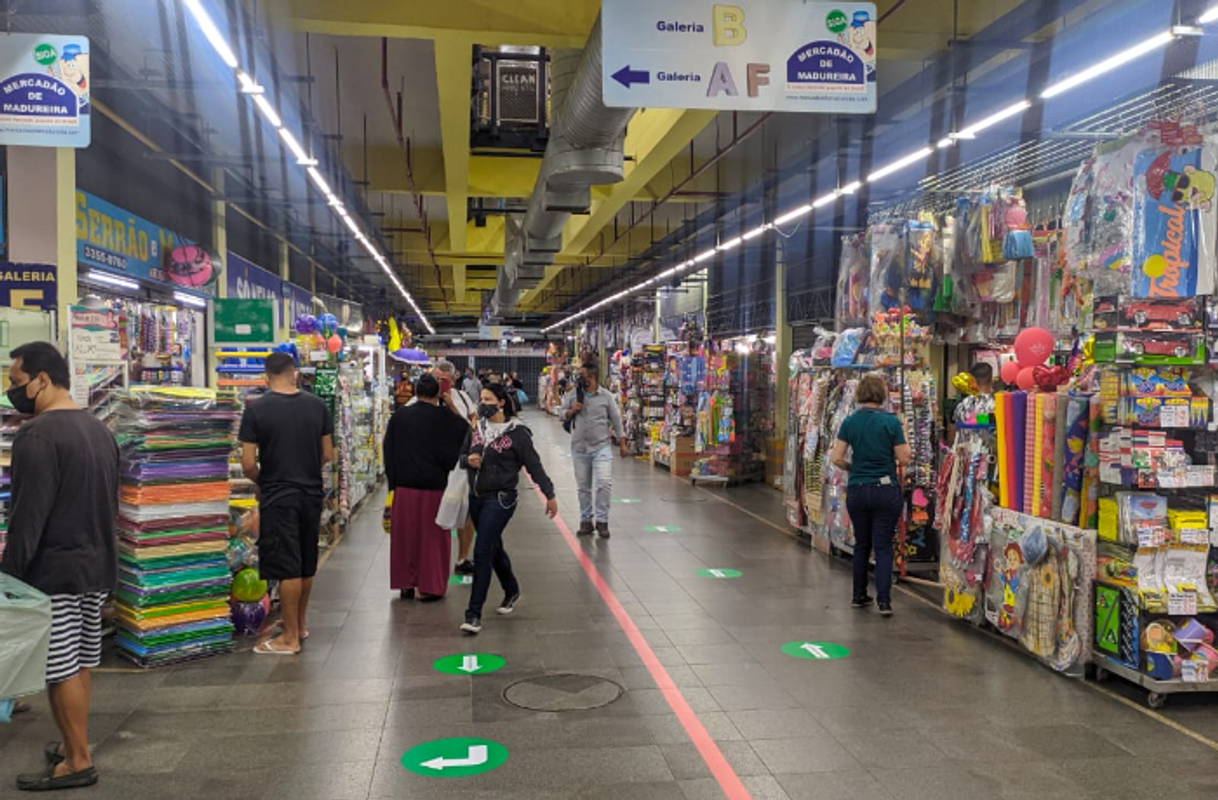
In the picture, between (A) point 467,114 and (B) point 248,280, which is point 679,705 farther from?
(B) point 248,280

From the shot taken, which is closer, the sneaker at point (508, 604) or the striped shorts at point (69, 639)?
the striped shorts at point (69, 639)

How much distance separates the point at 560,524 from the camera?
10031mm

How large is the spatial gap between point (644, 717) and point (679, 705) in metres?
0.24

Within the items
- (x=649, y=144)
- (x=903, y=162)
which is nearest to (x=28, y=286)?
(x=649, y=144)

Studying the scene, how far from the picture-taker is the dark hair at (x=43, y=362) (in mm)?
3594

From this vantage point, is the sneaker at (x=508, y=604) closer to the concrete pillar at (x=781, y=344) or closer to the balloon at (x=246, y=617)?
the balloon at (x=246, y=617)

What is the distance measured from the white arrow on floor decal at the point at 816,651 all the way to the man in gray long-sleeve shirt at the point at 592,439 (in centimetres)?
400

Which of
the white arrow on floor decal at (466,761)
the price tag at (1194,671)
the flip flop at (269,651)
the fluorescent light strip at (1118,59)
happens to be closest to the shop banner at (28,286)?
the flip flop at (269,651)

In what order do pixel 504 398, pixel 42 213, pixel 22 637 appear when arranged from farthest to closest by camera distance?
pixel 42 213 < pixel 504 398 < pixel 22 637

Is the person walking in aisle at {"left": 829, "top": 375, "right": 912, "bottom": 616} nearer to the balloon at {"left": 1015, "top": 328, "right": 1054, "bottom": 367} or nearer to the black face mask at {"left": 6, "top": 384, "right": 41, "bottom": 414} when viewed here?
the balloon at {"left": 1015, "top": 328, "right": 1054, "bottom": 367}

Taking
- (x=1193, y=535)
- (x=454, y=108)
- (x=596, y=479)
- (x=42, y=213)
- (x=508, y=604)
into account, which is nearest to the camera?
(x=1193, y=535)

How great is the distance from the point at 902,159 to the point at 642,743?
17.7ft

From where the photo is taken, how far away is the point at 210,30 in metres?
4.93

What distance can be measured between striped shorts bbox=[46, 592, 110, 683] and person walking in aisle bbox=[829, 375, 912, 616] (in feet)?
14.9
